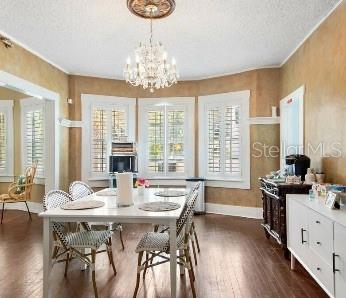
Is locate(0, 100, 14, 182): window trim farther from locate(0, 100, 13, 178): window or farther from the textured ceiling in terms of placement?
the textured ceiling

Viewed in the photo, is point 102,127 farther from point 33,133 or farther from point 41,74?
point 41,74

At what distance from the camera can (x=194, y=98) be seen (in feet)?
21.6

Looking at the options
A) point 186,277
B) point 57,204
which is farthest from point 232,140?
point 57,204

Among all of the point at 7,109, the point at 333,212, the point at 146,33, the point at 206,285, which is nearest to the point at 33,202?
the point at 7,109

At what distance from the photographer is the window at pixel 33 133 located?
6.50 m

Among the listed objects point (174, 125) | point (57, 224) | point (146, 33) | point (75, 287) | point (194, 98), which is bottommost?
point (75, 287)

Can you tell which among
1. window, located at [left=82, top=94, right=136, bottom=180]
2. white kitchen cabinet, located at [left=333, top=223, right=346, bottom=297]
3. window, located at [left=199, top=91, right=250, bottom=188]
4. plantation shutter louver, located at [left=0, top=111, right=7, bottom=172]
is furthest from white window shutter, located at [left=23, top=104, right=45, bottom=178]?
white kitchen cabinet, located at [left=333, top=223, right=346, bottom=297]

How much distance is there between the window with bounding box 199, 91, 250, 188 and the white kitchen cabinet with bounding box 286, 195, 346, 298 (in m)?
2.57

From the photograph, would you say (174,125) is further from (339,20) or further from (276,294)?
(276,294)

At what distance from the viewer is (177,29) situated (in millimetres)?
3982

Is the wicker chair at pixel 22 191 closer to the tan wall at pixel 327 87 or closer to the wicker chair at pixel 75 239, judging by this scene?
the wicker chair at pixel 75 239

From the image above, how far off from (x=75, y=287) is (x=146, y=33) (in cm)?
311

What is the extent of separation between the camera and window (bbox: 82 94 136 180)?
6.29 m

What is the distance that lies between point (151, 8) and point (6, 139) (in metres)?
5.16
